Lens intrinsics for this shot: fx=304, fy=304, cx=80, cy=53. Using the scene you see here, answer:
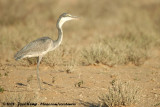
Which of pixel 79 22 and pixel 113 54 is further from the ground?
pixel 79 22

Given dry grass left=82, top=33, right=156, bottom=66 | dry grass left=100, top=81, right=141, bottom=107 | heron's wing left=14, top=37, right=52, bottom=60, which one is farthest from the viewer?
dry grass left=82, top=33, right=156, bottom=66

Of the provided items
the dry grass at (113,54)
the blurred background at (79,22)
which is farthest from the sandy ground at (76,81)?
the blurred background at (79,22)

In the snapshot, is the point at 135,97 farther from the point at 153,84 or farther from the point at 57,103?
the point at 153,84

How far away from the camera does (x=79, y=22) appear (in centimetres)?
1777

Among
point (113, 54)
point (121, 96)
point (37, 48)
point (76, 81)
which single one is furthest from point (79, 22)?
point (121, 96)

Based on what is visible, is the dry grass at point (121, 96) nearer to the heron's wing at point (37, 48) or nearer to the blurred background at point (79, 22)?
the heron's wing at point (37, 48)

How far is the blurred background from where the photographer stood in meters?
11.7

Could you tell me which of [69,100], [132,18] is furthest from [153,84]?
[132,18]

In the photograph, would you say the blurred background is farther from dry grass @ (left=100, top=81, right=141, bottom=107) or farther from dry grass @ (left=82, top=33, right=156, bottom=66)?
dry grass @ (left=100, top=81, right=141, bottom=107)

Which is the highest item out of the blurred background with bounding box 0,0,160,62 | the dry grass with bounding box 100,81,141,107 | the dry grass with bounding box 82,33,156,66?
the blurred background with bounding box 0,0,160,62

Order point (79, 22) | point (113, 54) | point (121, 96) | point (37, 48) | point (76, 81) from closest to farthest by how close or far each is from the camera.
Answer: point (121, 96), point (37, 48), point (76, 81), point (113, 54), point (79, 22)

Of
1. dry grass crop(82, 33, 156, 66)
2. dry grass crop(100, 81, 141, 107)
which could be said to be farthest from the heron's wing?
dry grass crop(82, 33, 156, 66)

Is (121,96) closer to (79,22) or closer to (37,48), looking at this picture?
(37,48)

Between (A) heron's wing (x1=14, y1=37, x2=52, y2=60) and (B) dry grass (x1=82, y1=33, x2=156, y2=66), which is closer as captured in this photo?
(A) heron's wing (x1=14, y1=37, x2=52, y2=60)
